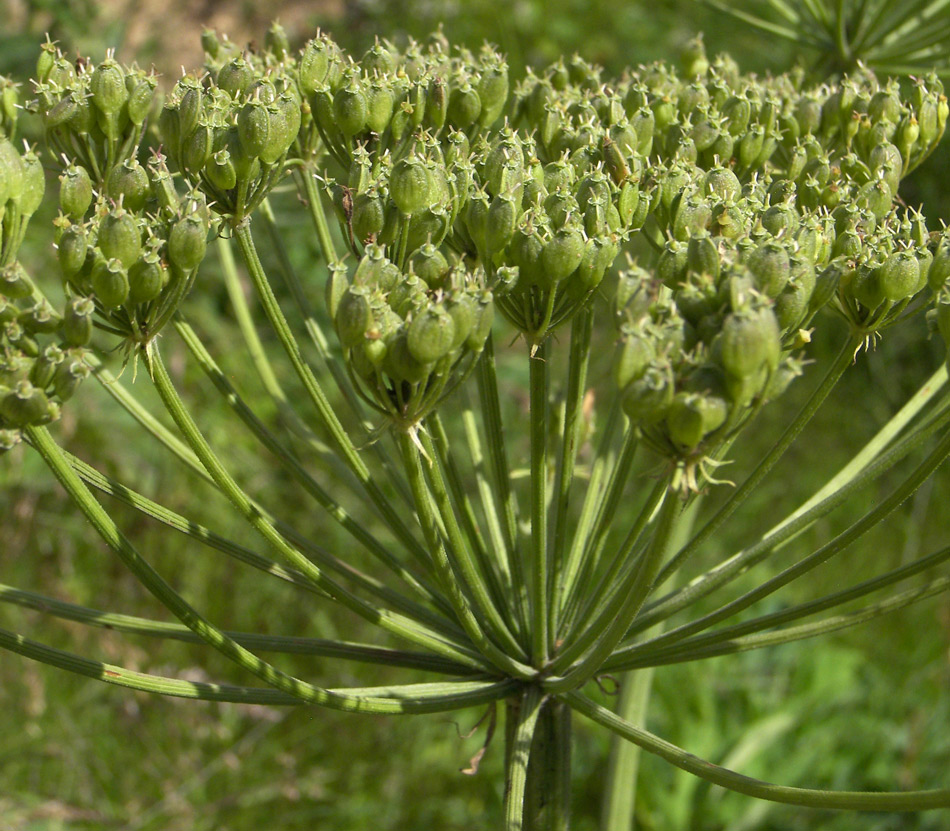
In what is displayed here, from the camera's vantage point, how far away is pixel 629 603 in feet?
8.30

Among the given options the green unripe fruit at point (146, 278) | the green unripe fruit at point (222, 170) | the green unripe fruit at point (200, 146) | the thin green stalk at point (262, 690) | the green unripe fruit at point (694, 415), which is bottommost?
the thin green stalk at point (262, 690)

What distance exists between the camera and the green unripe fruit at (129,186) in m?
2.93

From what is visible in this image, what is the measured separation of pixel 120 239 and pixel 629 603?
1564mm

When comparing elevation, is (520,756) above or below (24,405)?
below

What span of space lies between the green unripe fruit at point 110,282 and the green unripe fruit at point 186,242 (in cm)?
15

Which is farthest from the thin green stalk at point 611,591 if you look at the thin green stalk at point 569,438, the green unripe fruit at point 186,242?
the green unripe fruit at point 186,242

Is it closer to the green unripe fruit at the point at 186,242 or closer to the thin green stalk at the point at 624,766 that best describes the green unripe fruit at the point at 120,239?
the green unripe fruit at the point at 186,242

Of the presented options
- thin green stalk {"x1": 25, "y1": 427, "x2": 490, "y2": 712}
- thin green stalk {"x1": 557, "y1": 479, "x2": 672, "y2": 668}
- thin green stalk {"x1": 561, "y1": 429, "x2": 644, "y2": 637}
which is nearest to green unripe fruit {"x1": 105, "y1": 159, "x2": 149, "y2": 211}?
thin green stalk {"x1": 25, "y1": 427, "x2": 490, "y2": 712}

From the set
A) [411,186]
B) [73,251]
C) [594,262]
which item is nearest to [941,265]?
[594,262]

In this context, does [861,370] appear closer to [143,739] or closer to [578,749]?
[578,749]

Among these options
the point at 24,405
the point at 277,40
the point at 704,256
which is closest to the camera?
the point at 24,405

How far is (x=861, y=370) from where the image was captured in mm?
9719

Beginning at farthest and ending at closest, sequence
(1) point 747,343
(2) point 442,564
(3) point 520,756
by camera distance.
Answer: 1. (3) point 520,756
2. (2) point 442,564
3. (1) point 747,343

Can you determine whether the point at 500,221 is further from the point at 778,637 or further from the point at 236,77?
the point at 778,637
